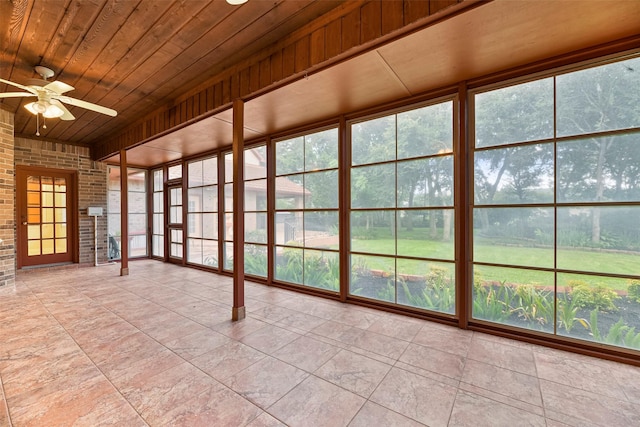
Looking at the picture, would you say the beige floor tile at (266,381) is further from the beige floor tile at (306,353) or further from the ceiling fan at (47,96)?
the ceiling fan at (47,96)

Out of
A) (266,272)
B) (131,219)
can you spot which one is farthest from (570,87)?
(131,219)

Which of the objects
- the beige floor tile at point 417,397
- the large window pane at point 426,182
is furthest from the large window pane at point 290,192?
the beige floor tile at point 417,397

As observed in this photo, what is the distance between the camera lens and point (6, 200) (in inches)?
169

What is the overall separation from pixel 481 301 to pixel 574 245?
0.96 meters

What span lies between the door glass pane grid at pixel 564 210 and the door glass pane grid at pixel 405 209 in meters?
0.32

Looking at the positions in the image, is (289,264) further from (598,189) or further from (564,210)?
(598,189)

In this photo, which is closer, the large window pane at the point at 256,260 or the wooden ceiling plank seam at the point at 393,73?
the wooden ceiling plank seam at the point at 393,73

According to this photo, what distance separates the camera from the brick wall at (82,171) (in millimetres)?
5668

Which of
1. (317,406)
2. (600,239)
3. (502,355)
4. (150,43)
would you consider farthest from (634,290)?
(150,43)

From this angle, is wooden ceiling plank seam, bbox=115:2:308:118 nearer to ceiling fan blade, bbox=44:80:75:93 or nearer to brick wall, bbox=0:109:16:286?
ceiling fan blade, bbox=44:80:75:93

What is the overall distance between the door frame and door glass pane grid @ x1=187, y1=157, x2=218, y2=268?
8.55 feet

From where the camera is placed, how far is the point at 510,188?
2.70 meters

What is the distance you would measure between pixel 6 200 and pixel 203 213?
117 inches

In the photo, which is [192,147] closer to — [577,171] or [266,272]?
[266,272]
